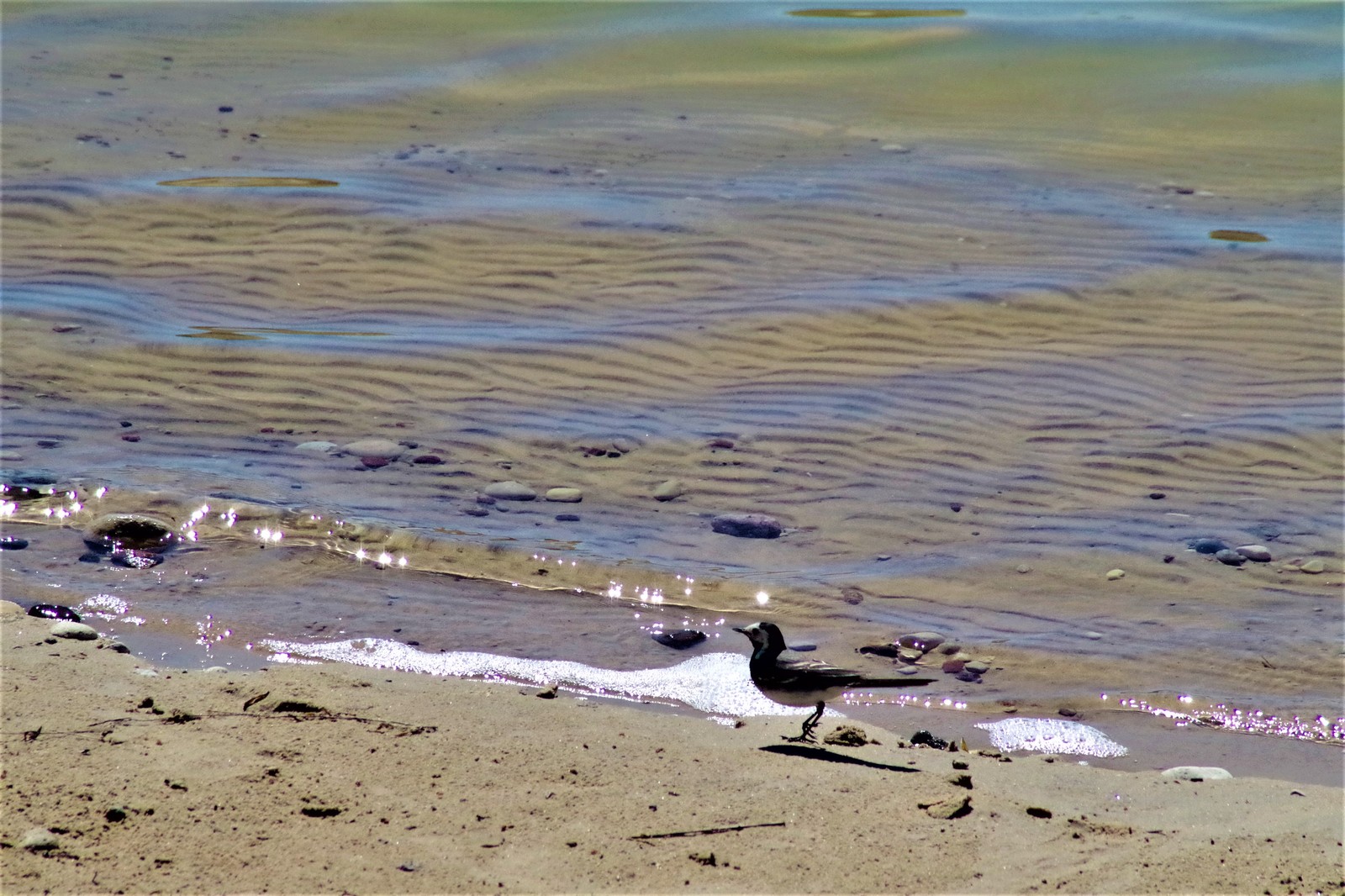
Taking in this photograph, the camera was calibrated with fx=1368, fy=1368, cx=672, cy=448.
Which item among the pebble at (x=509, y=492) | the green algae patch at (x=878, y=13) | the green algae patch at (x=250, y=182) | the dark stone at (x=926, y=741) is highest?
the green algae patch at (x=878, y=13)

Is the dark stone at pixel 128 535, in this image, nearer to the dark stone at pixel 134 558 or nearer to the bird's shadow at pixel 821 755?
the dark stone at pixel 134 558

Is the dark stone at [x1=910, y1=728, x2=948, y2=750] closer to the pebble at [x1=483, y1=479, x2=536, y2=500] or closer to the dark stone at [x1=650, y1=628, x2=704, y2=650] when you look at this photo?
the dark stone at [x1=650, y1=628, x2=704, y2=650]

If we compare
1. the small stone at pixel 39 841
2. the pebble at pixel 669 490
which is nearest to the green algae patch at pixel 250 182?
the pebble at pixel 669 490

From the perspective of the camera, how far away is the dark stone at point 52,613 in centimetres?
552

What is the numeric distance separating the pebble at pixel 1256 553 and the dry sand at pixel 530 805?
8.06ft

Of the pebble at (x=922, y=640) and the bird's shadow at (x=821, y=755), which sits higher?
the bird's shadow at (x=821, y=755)

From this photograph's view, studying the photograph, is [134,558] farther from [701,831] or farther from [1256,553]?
[1256,553]

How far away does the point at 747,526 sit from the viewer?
732 cm

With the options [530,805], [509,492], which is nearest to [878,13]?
[509,492]

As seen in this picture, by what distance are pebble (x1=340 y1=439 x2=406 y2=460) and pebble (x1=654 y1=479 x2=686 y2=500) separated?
157 centimetres

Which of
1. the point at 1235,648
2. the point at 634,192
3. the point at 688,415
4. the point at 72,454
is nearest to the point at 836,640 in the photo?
the point at 1235,648

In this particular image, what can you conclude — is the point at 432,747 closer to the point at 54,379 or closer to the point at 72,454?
the point at 72,454

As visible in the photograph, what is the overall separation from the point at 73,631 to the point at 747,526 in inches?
134

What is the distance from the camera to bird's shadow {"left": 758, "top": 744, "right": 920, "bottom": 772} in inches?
180
